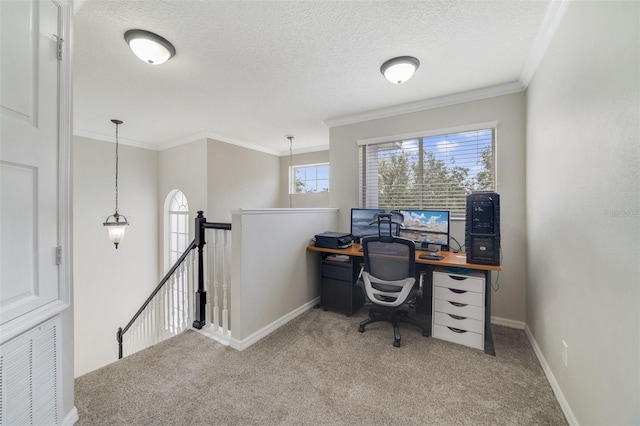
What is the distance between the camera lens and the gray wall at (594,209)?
971 mm

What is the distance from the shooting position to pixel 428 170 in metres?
3.02

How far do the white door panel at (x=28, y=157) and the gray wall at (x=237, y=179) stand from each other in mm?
3122

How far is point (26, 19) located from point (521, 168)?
364 centimetres

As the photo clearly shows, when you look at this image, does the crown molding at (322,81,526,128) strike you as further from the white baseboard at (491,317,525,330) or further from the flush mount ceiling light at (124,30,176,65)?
the white baseboard at (491,317,525,330)

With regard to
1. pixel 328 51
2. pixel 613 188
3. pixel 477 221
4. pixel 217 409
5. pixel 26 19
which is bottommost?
pixel 217 409

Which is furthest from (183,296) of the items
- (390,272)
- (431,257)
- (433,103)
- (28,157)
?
(433,103)

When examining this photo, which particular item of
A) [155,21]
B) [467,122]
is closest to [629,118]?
[467,122]

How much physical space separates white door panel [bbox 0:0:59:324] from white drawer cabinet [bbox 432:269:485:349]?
270 centimetres

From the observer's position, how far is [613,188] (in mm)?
1081

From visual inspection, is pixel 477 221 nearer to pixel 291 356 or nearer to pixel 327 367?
pixel 327 367

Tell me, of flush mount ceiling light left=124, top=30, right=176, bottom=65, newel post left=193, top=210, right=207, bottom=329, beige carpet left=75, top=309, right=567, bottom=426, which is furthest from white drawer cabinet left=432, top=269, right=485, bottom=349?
flush mount ceiling light left=124, top=30, right=176, bottom=65

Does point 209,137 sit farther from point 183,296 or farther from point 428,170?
point 428,170

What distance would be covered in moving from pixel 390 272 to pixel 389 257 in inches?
5.8

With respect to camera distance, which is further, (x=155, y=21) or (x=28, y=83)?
(x=155, y=21)
